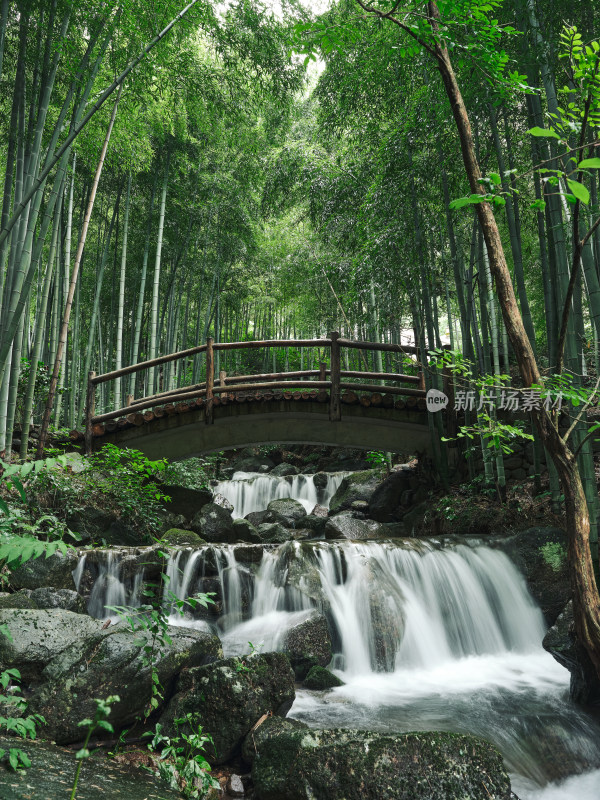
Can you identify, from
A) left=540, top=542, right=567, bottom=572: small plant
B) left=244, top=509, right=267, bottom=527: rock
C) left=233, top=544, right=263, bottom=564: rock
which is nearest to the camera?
left=540, top=542, right=567, bottom=572: small plant

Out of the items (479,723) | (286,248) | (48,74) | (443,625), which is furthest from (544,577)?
(286,248)

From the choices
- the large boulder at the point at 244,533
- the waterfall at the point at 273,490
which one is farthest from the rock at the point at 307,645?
the waterfall at the point at 273,490

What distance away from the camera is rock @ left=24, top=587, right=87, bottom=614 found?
362 cm

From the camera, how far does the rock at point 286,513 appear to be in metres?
8.45

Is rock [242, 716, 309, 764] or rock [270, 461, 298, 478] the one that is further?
rock [270, 461, 298, 478]

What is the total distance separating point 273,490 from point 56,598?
746 cm

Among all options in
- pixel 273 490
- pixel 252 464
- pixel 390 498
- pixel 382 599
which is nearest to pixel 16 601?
pixel 382 599

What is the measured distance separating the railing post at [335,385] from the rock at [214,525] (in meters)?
2.01

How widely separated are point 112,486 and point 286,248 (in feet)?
29.8

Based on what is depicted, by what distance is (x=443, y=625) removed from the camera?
469 cm

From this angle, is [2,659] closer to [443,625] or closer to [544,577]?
[443,625]

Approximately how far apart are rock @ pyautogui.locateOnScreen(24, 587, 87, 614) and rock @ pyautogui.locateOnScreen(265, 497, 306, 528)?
467 centimetres

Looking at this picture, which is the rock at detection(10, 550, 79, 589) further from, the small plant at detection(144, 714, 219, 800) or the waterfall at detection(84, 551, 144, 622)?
the small plant at detection(144, 714, 219, 800)

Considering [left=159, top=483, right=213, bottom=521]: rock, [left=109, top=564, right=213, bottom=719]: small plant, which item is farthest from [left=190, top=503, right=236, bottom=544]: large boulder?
[left=109, top=564, right=213, bottom=719]: small plant
